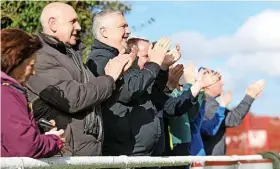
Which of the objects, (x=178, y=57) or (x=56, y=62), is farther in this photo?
(x=178, y=57)

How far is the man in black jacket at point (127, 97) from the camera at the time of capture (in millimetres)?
6438

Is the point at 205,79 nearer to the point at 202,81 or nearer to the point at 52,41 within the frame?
the point at 202,81

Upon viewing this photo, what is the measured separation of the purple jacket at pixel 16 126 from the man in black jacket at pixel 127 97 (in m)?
1.91

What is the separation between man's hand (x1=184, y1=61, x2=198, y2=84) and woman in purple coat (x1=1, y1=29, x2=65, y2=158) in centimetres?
389

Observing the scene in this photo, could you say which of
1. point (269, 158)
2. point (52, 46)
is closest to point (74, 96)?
point (52, 46)

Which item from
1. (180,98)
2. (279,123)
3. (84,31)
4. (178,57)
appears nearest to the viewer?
(178,57)

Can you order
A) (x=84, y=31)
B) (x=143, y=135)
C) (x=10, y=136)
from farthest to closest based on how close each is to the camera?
1. (x=84, y=31)
2. (x=143, y=135)
3. (x=10, y=136)

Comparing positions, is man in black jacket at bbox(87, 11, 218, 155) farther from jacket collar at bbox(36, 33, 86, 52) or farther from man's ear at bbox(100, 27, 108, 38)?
jacket collar at bbox(36, 33, 86, 52)

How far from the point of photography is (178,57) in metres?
7.10

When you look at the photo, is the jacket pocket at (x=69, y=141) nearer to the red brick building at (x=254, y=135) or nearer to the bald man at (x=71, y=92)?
the bald man at (x=71, y=92)

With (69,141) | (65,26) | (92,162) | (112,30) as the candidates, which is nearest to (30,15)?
(112,30)

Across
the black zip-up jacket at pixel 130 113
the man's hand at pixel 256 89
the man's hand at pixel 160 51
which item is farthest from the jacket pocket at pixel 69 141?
the man's hand at pixel 256 89

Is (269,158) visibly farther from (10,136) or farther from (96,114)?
(10,136)

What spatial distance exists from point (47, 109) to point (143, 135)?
1312mm
